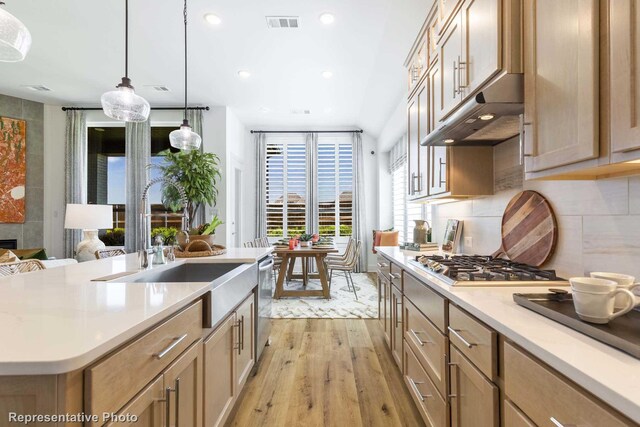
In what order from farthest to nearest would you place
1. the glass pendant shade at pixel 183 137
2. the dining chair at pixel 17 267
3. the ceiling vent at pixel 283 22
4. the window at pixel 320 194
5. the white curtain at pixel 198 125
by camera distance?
the window at pixel 320 194 < the white curtain at pixel 198 125 < the glass pendant shade at pixel 183 137 < the ceiling vent at pixel 283 22 < the dining chair at pixel 17 267

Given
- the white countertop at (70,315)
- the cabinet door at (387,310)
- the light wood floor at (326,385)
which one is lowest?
the light wood floor at (326,385)

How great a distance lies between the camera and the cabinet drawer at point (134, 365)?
2.37 ft

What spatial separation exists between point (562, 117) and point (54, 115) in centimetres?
727

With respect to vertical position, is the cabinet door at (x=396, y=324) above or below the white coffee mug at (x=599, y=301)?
below

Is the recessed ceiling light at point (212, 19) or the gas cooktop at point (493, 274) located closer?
the gas cooktop at point (493, 274)

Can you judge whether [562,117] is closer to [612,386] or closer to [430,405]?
[612,386]

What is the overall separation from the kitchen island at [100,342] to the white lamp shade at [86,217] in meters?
3.26

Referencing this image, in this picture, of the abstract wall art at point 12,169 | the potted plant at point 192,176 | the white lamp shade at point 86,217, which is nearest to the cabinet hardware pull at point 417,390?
the potted plant at point 192,176

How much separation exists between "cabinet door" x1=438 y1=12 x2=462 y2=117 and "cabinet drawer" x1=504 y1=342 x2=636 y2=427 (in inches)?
54.6

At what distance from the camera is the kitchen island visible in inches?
25.7

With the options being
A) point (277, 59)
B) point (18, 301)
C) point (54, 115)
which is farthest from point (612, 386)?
point (54, 115)

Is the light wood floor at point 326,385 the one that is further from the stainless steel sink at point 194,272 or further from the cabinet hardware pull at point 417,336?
the stainless steel sink at point 194,272

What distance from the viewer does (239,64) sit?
4066 millimetres

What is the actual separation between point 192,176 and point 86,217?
4.97ft
